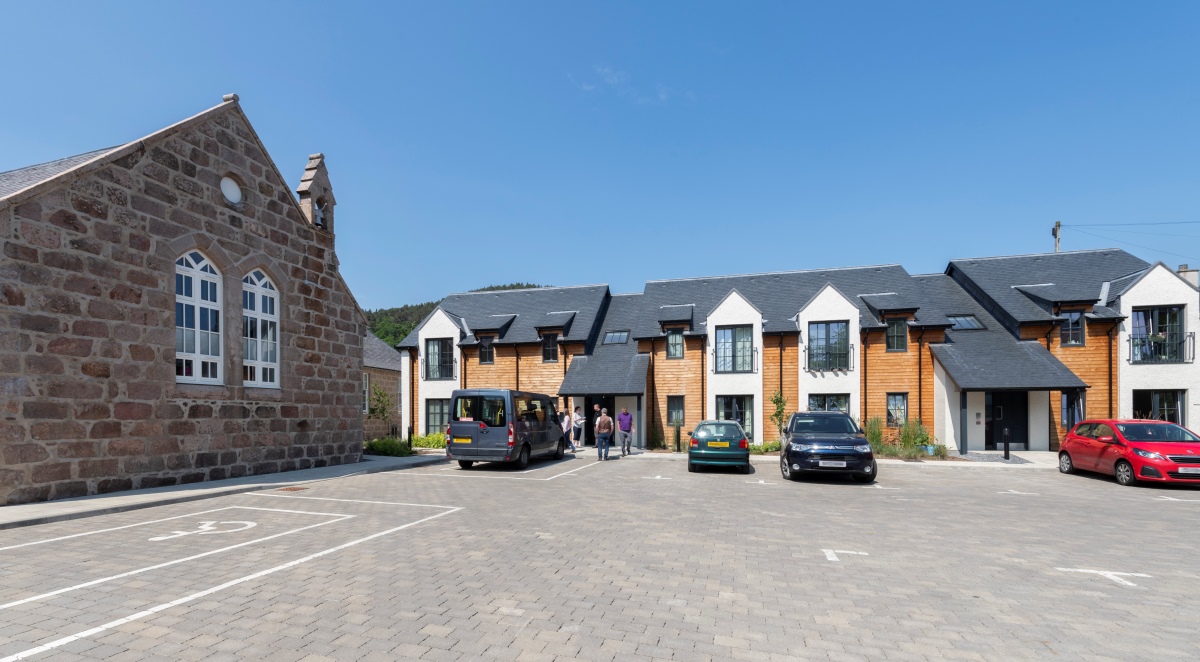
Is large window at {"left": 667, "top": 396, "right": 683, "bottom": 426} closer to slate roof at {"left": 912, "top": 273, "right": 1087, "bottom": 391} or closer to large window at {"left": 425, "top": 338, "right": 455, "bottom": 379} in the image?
slate roof at {"left": 912, "top": 273, "right": 1087, "bottom": 391}

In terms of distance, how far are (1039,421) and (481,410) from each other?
2103cm

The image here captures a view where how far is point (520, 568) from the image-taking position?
19.9 ft

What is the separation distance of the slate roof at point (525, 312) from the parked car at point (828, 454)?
Answer: 49.6 ft

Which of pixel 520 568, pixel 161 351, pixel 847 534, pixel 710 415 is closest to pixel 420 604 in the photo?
pixel 520 568

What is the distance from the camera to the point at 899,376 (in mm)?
24406

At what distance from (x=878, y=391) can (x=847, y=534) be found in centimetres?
1851

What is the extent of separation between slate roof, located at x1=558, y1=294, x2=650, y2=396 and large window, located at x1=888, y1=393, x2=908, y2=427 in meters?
9.75

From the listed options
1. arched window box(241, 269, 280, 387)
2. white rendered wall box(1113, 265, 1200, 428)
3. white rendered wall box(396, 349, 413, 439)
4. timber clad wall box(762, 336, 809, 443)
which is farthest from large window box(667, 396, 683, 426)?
arched window box(241, 269, 280, 387)

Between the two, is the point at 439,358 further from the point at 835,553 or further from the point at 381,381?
the point at 835,553

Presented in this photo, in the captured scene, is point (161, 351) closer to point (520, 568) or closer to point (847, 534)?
point (520, 568)

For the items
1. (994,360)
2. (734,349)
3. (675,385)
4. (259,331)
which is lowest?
(675,385)

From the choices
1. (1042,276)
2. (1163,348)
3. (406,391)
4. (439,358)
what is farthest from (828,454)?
(406,391)

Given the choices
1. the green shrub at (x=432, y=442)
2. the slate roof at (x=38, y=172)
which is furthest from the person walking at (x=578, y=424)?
the slate roof at (x=38, y=172)

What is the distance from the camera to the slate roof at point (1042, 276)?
24.1 meters
